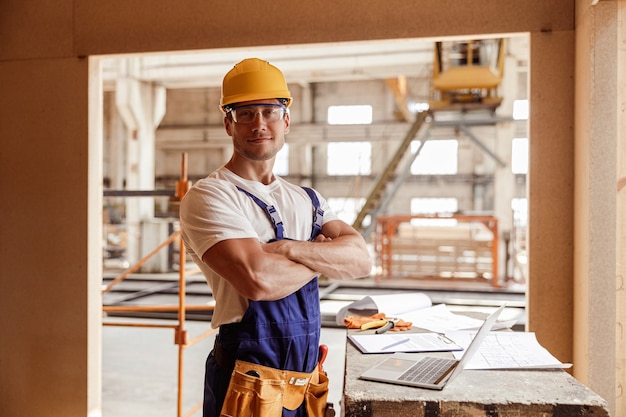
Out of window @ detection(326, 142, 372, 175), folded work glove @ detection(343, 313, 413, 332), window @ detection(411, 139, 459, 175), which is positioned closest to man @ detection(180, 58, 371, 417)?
folded work glove @ detection(343, 313, 413, 332)

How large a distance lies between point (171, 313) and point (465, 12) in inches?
291

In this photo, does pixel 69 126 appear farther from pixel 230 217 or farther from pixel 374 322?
pixel 374 322

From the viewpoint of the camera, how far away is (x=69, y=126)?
4.14m

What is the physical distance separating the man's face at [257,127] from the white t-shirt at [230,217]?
13 centimetres

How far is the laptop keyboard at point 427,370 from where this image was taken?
6.07 feet

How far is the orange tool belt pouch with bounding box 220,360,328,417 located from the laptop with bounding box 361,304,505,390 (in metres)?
0.39

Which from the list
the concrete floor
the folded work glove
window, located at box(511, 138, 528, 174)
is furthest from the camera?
window, located at box(511, 138, 528, 174)

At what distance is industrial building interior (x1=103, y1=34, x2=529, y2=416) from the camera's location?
9.93m

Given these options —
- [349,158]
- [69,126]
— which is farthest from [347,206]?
[69,126]

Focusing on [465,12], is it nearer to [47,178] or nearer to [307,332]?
[307,332]

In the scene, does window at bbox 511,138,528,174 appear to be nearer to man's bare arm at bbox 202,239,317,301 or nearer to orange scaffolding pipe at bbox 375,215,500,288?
orange scaffolding pipe at bbox 375,215,500,288

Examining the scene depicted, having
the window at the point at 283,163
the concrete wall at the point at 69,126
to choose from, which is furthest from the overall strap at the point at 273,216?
the window at the point at 283,163

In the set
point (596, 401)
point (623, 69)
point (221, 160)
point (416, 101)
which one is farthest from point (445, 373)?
point (221, 160)

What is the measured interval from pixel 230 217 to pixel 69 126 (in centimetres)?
256
